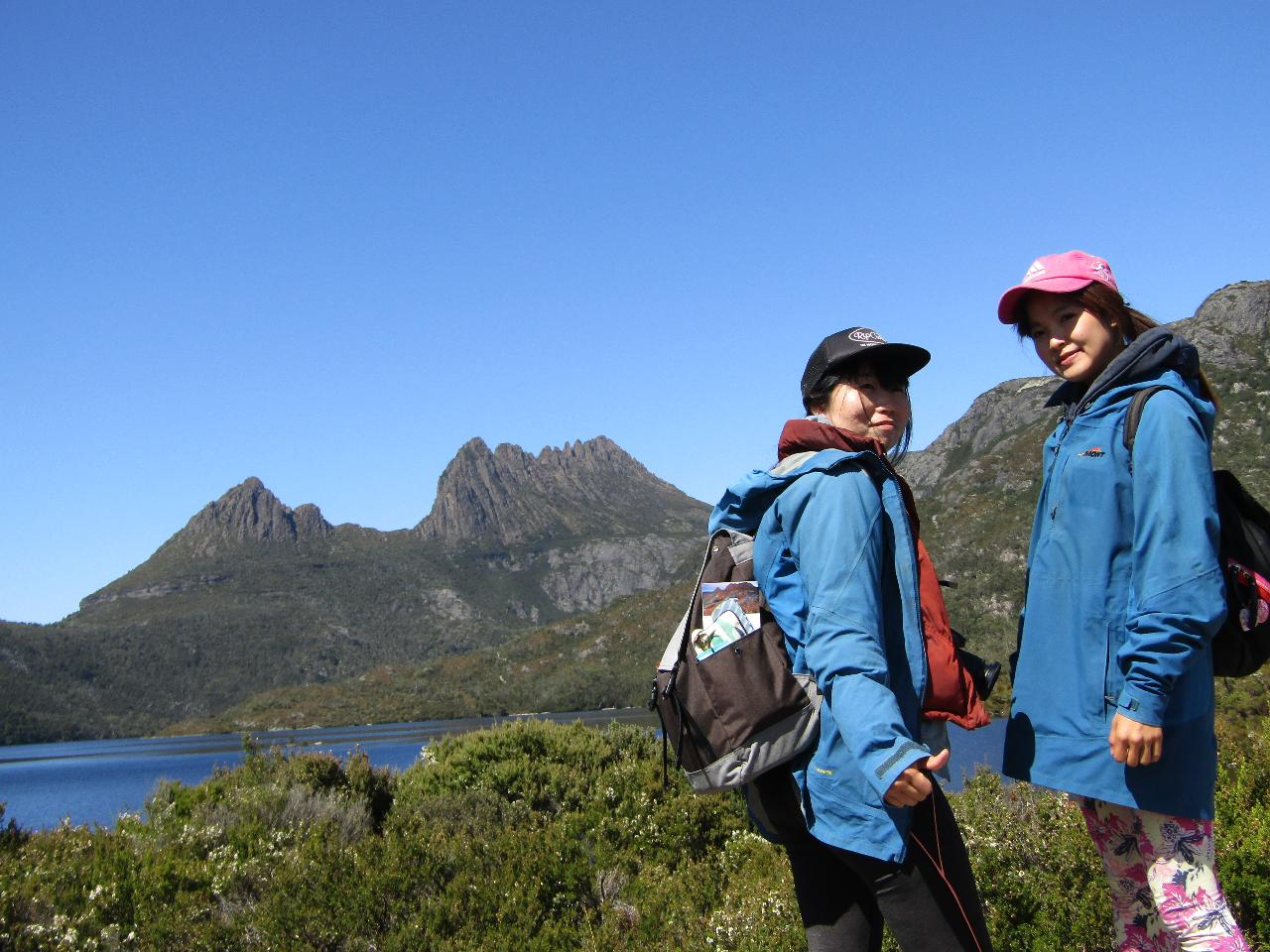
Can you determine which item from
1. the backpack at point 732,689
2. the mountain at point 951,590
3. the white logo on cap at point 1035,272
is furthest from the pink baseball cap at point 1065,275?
the mountain at point 951,590

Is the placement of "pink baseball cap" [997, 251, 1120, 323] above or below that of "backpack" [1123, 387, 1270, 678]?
above

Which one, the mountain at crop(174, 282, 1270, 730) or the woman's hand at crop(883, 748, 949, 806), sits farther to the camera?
the mountain at crop(174, 282, 1270, 730)

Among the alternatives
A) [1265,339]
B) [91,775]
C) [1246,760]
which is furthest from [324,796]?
[1265,339]

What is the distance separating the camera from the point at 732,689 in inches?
76.7

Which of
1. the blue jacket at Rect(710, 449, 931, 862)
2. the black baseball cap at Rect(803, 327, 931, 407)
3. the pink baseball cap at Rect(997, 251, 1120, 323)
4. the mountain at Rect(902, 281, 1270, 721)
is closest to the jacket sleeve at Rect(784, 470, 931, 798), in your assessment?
the blue jacket at Rect(710, 449, 931, 862)

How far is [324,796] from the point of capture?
713 cm

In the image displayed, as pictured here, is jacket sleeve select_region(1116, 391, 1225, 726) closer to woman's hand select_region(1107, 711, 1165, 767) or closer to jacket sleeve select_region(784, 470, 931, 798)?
woman's hand select_region(1107, 711, 1165, 767)

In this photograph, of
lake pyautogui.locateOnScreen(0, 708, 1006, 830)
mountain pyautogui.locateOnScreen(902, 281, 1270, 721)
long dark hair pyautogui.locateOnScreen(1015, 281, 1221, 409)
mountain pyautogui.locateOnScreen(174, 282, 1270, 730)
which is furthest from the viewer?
mountain pyautogui.locateOnScreen(174, 282, 1270, 730)

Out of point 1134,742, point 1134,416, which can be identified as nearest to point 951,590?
point 1134,416

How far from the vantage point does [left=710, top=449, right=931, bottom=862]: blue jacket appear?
176 centimetres

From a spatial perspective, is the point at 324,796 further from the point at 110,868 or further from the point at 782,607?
the point at 782,607

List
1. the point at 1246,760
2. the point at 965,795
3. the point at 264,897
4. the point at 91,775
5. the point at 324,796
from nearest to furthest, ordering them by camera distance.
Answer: the point at 1246,760 < the point at 264,897 < the point at 965,795 < the point at 324,796 < the point at 91,775

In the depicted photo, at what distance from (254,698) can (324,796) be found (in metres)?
171

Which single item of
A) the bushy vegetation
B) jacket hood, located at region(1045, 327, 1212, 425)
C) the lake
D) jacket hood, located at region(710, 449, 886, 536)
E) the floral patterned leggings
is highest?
jacket hood, located at region(1045, 327, 1212, 425)
